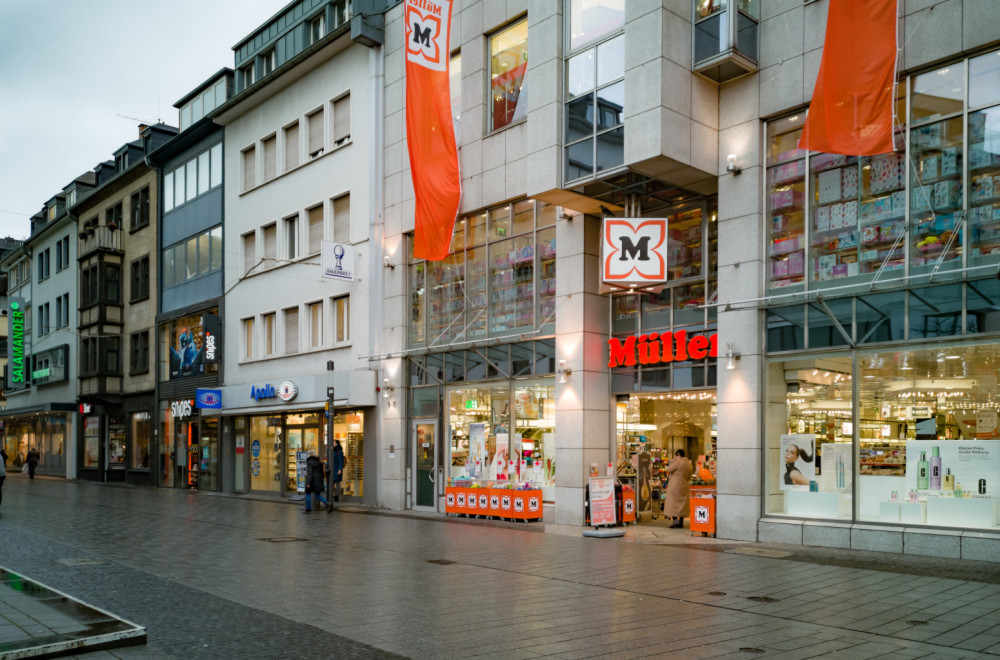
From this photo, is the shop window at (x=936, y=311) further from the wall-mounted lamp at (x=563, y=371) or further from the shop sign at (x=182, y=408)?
the shop sign at (x=182, y=408)

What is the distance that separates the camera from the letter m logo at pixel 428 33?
21781 mm

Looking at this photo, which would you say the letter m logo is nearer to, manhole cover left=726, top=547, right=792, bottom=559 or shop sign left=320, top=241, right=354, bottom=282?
shop sign left=320, top=241, right=354, bottom=282

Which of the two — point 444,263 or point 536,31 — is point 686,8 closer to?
point 536,31

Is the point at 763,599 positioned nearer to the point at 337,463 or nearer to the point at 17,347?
the point at 337,463

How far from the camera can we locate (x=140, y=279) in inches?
1612

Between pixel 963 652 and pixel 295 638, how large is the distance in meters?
6.01

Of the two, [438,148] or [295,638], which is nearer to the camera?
[295,638]

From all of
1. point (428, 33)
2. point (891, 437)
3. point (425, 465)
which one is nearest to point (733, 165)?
point (891, 437)

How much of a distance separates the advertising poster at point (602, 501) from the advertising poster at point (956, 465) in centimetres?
574

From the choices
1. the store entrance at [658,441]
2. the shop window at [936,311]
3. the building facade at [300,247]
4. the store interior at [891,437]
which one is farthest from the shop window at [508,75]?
the shop window at [936,311]

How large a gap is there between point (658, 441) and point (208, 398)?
17599 millimetres

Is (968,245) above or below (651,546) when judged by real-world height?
above

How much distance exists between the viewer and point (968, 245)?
543 inches

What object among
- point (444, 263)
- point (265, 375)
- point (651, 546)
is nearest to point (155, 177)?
point (265, 375)
